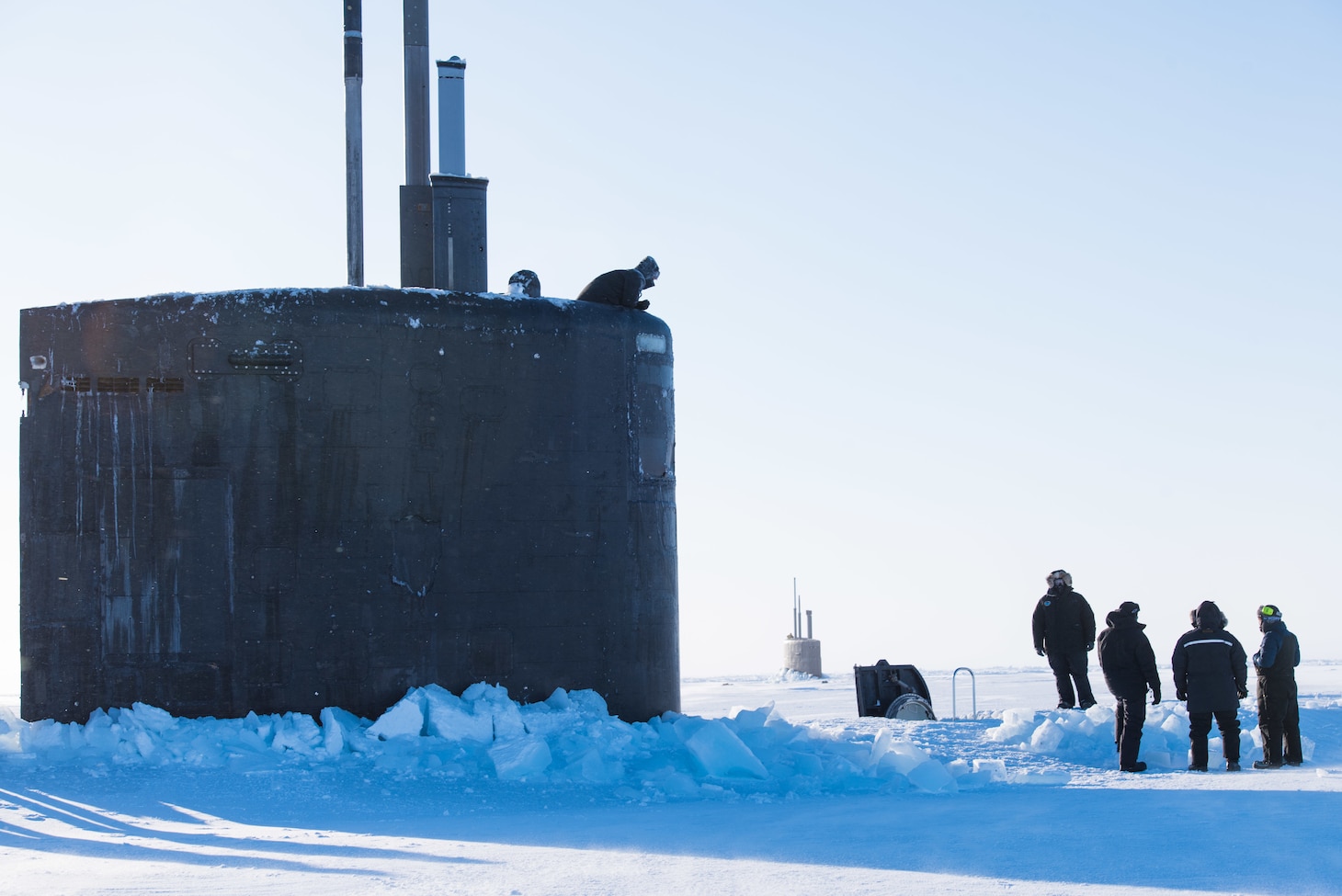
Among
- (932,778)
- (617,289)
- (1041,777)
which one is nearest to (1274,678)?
(1041,777)

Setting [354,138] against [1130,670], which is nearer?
[1130,670]

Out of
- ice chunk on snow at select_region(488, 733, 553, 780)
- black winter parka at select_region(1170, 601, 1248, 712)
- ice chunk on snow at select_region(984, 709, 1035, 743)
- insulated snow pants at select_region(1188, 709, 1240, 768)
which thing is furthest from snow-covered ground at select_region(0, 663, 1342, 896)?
ice chunk on snow at select_region(984, 709, 1035, 743)

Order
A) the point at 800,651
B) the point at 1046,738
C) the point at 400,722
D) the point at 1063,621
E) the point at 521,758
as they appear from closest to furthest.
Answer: the point at 521,758, the point at 400,722, the point at 1046,738, the point at 1063,621, the point at 800,651

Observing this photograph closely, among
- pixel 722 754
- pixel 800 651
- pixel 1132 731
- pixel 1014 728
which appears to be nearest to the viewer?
pixel 722 754

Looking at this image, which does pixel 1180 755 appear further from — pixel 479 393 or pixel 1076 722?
pixel 479 393

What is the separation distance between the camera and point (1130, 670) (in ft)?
32.2

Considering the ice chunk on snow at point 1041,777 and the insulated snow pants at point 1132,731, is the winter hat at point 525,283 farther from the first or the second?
the insulated snow pants at point 1132,731

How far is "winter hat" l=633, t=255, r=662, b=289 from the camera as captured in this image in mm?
9398

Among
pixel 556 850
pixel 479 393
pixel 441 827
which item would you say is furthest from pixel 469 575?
pixel 556 850

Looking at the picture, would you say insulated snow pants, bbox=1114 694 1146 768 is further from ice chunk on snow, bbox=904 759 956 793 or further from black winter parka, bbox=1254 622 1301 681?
ice chunk on snow, bbox=904 759 956 793

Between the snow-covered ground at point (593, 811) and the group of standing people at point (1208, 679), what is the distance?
1.21 ft

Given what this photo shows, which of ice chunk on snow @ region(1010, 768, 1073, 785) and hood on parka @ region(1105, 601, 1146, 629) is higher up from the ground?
hood on parka @ region(1105, 601, 1146, 629)

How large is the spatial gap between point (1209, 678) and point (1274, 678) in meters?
0.71

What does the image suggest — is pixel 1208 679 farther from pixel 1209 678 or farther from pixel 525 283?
pixel 525 283
